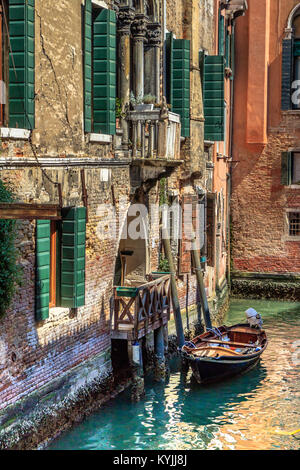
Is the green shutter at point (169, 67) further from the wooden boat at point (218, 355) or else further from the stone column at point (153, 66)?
the wooden boat at point (218, 355)

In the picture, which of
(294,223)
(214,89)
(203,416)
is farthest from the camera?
(294,223)

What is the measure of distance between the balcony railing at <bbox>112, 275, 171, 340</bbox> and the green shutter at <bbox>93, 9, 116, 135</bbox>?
108 inches

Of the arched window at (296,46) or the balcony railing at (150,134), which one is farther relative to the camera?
the arched window at (296,46)

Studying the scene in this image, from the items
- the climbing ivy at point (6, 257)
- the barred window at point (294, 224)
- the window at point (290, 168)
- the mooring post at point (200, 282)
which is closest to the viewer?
the climbing ivy at point (6, 257)

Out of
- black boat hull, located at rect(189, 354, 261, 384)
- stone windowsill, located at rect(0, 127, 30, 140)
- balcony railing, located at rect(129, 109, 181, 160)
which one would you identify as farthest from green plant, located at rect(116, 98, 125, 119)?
black boat hull, located at rect(189, 354, 261, 384)

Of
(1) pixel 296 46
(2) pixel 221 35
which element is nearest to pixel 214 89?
(2) pixel 221 35

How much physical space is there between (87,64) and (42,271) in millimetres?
3337

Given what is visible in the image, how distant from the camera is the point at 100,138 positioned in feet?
44.7

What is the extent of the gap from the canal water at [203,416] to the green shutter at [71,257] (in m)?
1.87

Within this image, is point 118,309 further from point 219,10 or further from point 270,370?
point 219,10

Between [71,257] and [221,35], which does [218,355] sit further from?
[221,35]

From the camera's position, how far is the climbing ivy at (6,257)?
10.3m

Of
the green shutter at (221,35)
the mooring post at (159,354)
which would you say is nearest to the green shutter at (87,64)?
the mooring post at (159,354)

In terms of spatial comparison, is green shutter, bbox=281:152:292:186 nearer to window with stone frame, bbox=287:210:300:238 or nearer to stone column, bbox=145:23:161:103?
window with stone frame, bbox=287:210:300:238
